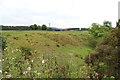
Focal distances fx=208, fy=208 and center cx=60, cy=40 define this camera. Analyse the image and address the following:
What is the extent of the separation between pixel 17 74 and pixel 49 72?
0.98m

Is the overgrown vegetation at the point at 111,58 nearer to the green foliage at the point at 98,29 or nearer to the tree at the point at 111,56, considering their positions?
the tree at the point at 111,56

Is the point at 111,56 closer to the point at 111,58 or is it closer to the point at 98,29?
the point at 111,58

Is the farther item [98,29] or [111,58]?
[98,29]

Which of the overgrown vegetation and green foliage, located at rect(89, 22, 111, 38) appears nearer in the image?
the overgrown vegetation

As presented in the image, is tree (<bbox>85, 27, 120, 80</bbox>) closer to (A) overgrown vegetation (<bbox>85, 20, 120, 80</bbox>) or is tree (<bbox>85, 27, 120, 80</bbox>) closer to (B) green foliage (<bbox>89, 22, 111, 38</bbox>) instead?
(A) overgrown vegetation (<bbox>85, 20, 120, 80</bbox>)

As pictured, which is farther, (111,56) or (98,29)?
(98,29)

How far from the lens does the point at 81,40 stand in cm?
2500

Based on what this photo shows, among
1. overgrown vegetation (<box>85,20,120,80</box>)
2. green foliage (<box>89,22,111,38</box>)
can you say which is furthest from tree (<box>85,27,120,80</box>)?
green foliage (<box>89,22,111,38</box>)

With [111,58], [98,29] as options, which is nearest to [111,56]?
[111,58]

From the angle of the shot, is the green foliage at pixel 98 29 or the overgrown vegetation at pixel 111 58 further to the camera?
the green foliage at pixel 98 29

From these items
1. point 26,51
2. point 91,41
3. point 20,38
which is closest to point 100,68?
point 26,51

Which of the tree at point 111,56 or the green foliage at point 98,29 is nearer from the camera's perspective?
the tree at point 111,56

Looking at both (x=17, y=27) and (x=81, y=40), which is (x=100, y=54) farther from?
(x=17, y=27)

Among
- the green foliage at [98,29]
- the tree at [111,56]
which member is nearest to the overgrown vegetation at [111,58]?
the tree at [111,56]
